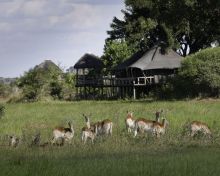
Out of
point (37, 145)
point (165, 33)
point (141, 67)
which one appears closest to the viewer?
point (37, 145)

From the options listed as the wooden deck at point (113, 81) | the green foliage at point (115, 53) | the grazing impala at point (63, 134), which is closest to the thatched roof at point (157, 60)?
the wooden deck at point (113, 81)

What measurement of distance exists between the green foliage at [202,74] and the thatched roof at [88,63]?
86.7ft

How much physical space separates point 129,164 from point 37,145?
646 cm

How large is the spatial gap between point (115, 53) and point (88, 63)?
3.75 m

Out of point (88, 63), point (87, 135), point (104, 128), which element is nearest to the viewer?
point (87, 135)

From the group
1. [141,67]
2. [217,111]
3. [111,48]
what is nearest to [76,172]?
[217,111]

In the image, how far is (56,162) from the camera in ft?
45.6

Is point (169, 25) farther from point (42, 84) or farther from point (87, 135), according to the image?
point (87, 135)

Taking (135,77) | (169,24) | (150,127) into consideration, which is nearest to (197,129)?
(150,127)

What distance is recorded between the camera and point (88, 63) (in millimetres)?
78750

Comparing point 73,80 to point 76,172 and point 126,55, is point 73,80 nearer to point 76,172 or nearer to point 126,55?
point 126,55

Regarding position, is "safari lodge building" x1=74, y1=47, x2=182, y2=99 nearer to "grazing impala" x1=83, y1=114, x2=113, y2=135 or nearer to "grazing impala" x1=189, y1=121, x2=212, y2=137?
"grazing impala" x1=83, y1=114, x2=113, y2=135

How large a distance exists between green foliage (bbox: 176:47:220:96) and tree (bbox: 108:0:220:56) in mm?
7710

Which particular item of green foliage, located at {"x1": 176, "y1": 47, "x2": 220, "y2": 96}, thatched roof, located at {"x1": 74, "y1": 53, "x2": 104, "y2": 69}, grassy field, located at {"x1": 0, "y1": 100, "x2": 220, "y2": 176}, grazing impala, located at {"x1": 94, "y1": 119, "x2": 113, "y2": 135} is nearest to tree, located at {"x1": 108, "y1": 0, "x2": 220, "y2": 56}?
thatched roof, located at {"x1": 74, "y1": 53, "x2": 104, "y2": 69}
